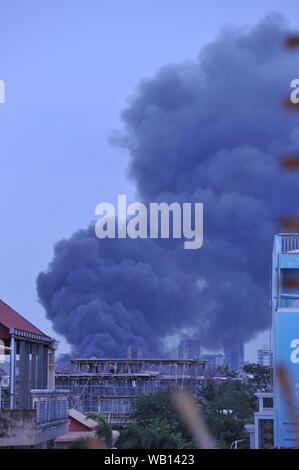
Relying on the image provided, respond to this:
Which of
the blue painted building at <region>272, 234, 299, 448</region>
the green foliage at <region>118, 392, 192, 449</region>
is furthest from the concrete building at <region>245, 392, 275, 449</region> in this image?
the green foliage at <region>118, 392, 192, 449</region>

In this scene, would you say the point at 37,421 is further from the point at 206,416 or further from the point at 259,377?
the point at 259,377

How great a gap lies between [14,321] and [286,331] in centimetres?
98

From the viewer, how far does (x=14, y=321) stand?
12.5 ft

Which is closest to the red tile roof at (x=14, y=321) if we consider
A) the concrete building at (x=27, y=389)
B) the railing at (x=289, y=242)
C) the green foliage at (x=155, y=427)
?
the concrete building at (x=27, y=389)

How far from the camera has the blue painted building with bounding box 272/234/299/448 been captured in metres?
3.69

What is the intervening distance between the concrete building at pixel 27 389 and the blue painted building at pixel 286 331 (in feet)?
2.52

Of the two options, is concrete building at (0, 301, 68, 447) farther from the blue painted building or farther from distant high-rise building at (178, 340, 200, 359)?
the blue painted building

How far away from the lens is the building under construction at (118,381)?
3.77 m

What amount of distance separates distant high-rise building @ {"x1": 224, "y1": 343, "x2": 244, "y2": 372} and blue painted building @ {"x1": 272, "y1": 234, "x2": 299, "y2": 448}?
0.53ft

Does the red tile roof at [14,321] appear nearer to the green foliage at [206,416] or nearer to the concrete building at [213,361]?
the green foliage at [206,416]

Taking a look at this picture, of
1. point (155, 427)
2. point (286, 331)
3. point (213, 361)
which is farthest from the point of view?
point (213, 361)

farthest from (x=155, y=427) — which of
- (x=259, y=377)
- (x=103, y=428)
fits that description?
(x=259, y=377)

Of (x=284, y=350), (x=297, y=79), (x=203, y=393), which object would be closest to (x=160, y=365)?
(x=203, y=393)

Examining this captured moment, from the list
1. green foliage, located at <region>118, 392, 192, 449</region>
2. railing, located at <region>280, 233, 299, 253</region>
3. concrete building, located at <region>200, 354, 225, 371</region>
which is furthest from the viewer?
concrete building, located at <region>200, 354, 225, 371</region>
